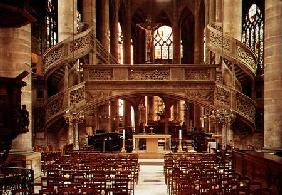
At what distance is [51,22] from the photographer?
119ft

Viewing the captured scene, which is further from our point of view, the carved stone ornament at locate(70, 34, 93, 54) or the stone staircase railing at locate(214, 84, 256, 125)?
the carved stone ornament at locate(70, 34, 93, 54)

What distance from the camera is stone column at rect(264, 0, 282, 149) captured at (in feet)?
53.2

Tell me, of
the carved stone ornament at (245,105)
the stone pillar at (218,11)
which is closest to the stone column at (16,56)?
the carved stone ornament at (245,105)

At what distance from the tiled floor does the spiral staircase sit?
4.80 m

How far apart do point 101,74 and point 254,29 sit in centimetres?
1630

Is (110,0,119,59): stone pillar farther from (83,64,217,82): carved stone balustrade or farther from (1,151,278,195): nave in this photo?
(1,151,278,195): nave

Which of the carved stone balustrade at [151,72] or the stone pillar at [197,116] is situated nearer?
the carved stone balustrade at [151,72]

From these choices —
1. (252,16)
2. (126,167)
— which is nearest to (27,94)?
(126,167)

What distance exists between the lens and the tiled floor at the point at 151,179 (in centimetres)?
1453

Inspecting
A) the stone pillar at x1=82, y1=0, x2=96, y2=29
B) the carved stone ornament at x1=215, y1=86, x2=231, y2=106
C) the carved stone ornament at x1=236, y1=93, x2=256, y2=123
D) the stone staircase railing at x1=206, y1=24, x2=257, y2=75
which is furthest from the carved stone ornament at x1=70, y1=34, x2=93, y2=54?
the carved stone ornament at x1=236, y1=93, x2=256, y2=123

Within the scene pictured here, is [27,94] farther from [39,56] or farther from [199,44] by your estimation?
[199,44]

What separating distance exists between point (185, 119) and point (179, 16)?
960 cm

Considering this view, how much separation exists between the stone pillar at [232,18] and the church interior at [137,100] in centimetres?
6

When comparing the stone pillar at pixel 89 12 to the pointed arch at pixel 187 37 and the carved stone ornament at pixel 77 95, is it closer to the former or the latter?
the carved stone ornament at pixel 77 95
